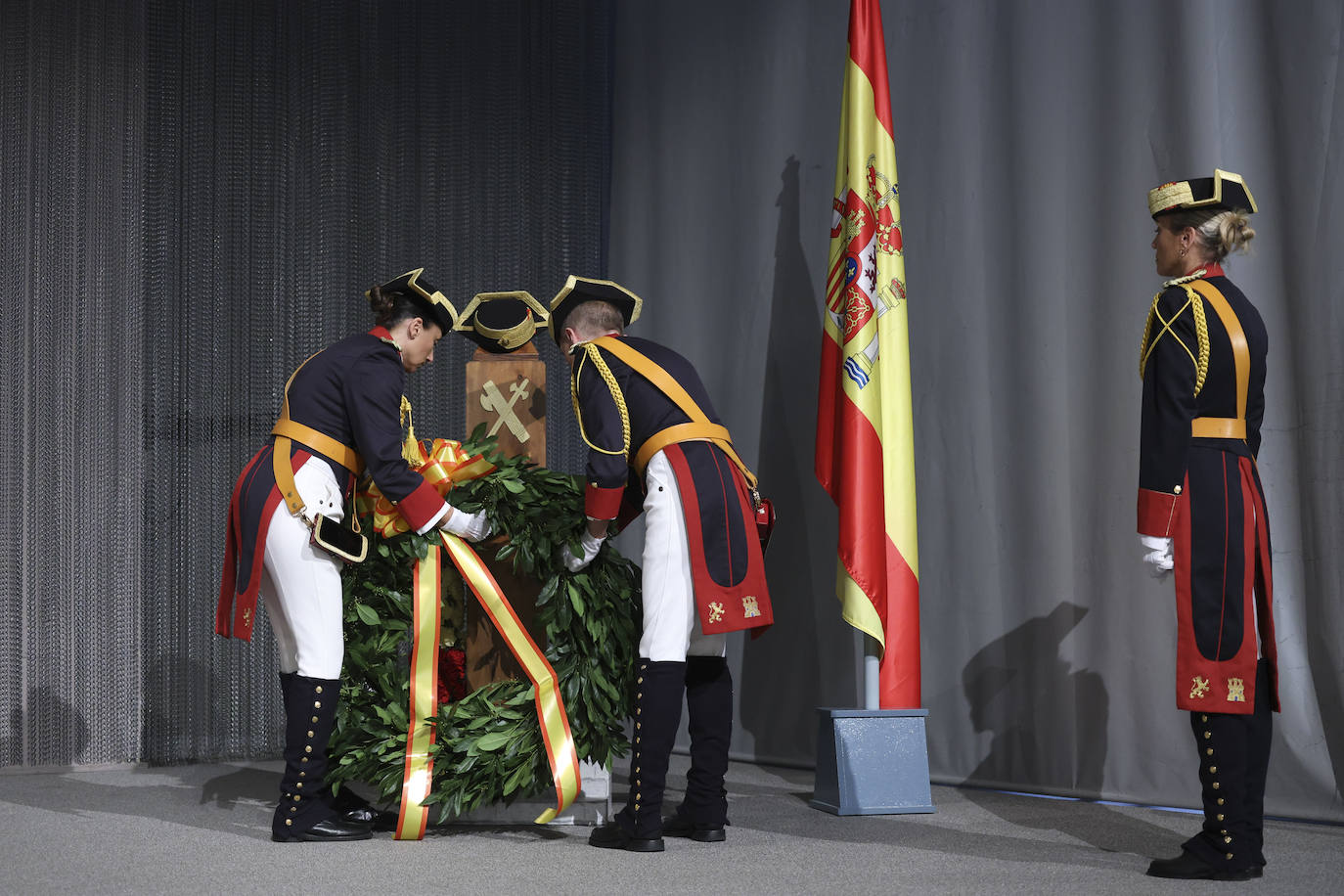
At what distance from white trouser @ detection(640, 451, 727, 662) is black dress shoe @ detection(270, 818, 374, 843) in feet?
2.92

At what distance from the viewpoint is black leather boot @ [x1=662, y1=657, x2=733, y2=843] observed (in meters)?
3.39

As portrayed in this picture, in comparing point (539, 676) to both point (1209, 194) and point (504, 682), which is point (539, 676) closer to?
point (504, 682)

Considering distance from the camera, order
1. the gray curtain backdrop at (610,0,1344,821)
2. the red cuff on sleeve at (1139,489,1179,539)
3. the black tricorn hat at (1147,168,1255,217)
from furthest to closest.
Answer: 1. the gray curtain backdrop at (610,0,1344,821)
2. the black tricorn hat at (1147,168,1255,217)
3. the red cuff on sleeve at (1139,489,1179,539)

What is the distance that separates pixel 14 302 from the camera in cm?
473

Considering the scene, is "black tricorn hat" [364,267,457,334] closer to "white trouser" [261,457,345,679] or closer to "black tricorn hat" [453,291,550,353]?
"black tricorn hat" [453,291,550,353]

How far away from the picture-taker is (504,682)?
3512 millimetres

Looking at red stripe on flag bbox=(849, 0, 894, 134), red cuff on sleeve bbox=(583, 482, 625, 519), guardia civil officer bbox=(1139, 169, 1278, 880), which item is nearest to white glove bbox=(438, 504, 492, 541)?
red cuff on sleeve bbox=(583, 482, 625, 519)

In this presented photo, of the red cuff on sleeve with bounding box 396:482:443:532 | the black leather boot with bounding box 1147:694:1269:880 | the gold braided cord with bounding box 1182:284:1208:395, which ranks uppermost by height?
the gold braided cord with bounding box 1182:284:1208:395

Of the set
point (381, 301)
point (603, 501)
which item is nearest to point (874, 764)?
point (603, 501)

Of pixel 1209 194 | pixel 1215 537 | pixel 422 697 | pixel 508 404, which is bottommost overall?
pixel 422 697

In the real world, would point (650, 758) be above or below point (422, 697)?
below

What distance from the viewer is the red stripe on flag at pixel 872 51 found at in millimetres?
4324

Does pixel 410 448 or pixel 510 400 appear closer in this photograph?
pixel 410 448

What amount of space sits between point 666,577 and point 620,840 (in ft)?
2.21
